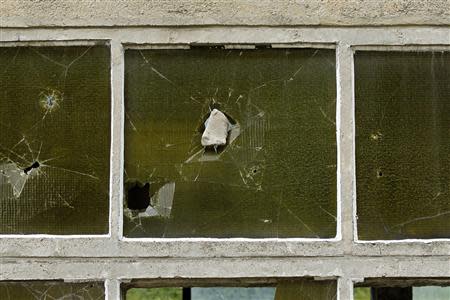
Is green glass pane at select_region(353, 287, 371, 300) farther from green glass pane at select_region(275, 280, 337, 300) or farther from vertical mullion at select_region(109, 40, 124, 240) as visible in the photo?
vertical mullion at select_region(109, 40, 124, 240)

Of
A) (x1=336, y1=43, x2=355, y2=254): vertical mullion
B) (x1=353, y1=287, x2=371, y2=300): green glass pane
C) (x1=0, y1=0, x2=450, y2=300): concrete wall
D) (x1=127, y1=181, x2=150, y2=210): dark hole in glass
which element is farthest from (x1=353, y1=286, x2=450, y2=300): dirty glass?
(x1=127, y1=181, x2=150, y2=210): dark hole in glass

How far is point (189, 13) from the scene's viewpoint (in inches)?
95.9

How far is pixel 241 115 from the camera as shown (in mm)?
2482

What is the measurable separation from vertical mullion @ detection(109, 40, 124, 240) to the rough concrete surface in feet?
0.46

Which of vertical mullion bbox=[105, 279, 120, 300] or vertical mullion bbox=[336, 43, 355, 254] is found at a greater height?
vertical mullion bbox=[336, 43, 355, 254]

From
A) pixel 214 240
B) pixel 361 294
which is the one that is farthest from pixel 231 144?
pixel 361 294

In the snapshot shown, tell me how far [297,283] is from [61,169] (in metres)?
1.07

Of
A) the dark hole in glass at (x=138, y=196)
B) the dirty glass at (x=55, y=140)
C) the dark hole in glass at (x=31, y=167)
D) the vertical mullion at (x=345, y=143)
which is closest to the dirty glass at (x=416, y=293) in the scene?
the vertical mullion at (x=345, y=143)

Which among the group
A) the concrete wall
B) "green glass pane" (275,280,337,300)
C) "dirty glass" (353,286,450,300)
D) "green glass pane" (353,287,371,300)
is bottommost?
"green glass pane" (353,287,371,300)

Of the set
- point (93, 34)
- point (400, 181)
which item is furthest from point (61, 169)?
point (400, 181)

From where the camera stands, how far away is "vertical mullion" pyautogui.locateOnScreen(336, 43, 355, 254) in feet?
8.01

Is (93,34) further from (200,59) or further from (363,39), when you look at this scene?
(363,39)

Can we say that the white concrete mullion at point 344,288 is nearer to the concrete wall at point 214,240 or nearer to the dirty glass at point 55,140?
the concrete wall at point 214,240

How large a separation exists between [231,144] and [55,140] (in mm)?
719
